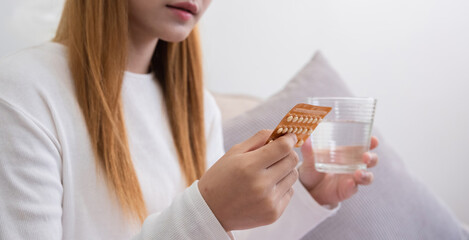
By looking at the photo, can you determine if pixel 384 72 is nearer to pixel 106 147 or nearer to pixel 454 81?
pixel 454 81

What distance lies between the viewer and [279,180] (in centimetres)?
64

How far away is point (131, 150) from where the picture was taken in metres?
0.92

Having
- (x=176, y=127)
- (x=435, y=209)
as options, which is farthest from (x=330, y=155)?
(x=435, y=209)

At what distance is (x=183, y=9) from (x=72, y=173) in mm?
372

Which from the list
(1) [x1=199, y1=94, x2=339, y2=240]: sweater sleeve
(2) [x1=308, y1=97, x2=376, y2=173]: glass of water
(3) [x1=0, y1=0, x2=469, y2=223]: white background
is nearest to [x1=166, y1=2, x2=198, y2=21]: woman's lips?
(2) [x1=308, y1=97, x2=376, y2=173]: glass of water

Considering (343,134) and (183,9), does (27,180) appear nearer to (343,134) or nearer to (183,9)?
(183,9)

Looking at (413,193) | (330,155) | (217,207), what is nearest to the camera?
(217,207)

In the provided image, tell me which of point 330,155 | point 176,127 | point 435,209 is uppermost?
point 330,155

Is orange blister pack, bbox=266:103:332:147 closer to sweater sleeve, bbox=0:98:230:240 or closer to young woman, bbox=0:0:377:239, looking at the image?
young woman, bbox=0:0:377:239

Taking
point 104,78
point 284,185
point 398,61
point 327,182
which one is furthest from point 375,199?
point 398,61

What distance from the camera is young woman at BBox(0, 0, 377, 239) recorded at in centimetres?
63

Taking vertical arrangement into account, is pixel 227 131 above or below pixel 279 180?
below

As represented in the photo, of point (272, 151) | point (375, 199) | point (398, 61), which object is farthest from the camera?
point (398, 61)

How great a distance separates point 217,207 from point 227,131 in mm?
649
